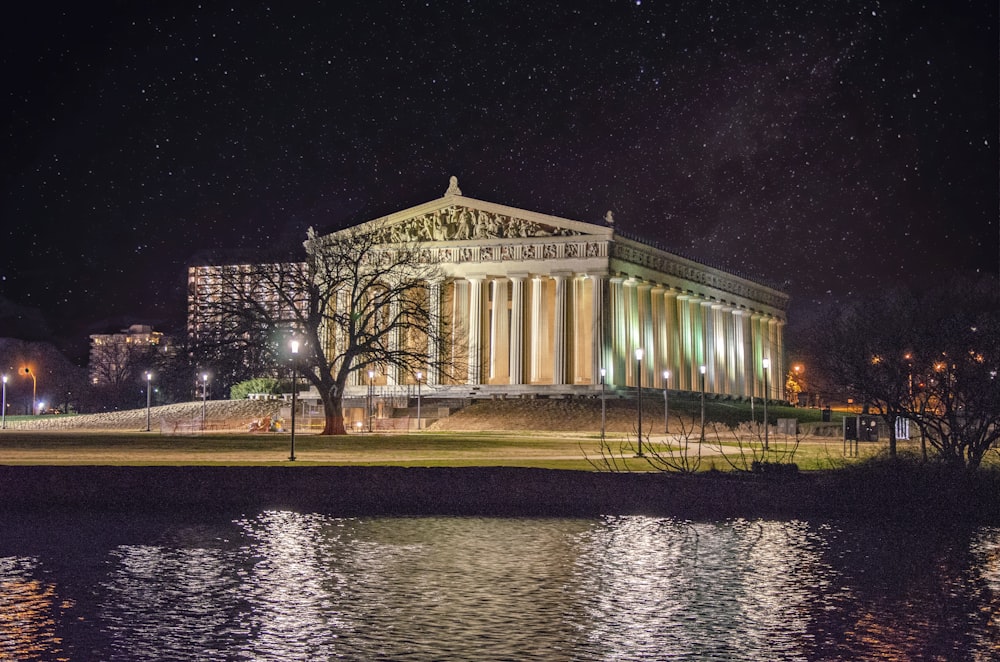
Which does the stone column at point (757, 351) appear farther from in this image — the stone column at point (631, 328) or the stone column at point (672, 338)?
the stone column at point (631, 328)

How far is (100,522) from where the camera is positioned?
20.5 meters

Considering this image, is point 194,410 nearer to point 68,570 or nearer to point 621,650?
point 68,570

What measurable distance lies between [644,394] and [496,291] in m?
15.2

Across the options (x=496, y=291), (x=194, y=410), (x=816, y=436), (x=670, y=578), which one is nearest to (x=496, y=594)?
(x=670, y=578)

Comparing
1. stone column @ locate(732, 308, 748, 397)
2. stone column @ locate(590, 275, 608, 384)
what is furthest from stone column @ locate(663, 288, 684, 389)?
stone column @ locate(732, 308, 748, 397)

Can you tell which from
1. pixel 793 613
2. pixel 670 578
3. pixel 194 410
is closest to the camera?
pixel 793 613

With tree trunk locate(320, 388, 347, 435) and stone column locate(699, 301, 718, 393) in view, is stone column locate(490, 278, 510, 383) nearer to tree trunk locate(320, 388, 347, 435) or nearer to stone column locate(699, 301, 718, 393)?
stone column locate(699, 301, 718, 393)

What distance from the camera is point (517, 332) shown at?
91.9 meters

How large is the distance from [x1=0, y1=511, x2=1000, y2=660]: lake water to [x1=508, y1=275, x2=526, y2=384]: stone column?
71813 millimetres

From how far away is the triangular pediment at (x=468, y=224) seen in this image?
3597 inches

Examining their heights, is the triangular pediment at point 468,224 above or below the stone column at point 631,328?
above

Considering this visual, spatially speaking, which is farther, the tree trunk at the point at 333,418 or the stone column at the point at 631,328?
the stone column at the point at 631,328

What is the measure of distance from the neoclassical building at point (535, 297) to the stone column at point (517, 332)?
8cm

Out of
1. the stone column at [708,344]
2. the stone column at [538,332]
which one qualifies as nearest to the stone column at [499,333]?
the stone column at [538,332]
